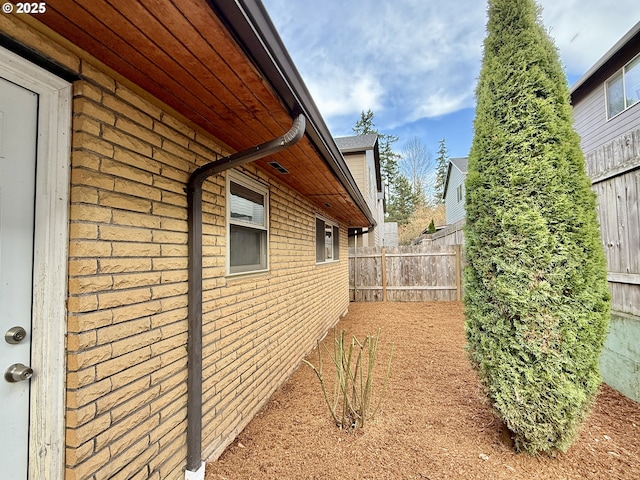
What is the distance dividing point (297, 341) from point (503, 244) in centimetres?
321

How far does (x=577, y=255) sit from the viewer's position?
7.47 feet

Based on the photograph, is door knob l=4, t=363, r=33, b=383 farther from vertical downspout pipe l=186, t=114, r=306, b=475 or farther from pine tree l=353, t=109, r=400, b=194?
pine tree l=353, t=109, r=400, b=194

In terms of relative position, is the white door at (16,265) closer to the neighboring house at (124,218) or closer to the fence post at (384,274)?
the neighboring house at (124,218)

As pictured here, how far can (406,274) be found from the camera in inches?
412

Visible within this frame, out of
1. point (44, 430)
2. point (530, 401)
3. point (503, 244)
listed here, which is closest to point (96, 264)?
point (44, 430)

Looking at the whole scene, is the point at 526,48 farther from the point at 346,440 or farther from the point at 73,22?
the point at 346,440

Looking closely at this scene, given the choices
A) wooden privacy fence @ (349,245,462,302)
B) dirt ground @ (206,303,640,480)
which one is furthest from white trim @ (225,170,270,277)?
wooden privacy fence @ (349,245,462,302)

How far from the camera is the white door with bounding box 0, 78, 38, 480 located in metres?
1.25

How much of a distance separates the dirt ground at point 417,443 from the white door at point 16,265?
4.70 feet

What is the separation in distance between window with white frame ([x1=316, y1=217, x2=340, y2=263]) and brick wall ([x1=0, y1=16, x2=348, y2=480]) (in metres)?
3.59

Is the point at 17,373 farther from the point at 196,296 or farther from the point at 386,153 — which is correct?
the point at 386,153

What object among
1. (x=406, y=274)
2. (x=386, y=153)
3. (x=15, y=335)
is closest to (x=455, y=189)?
(x=386, y=153)

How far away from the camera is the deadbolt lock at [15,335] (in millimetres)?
1255

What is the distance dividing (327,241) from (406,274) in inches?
172
